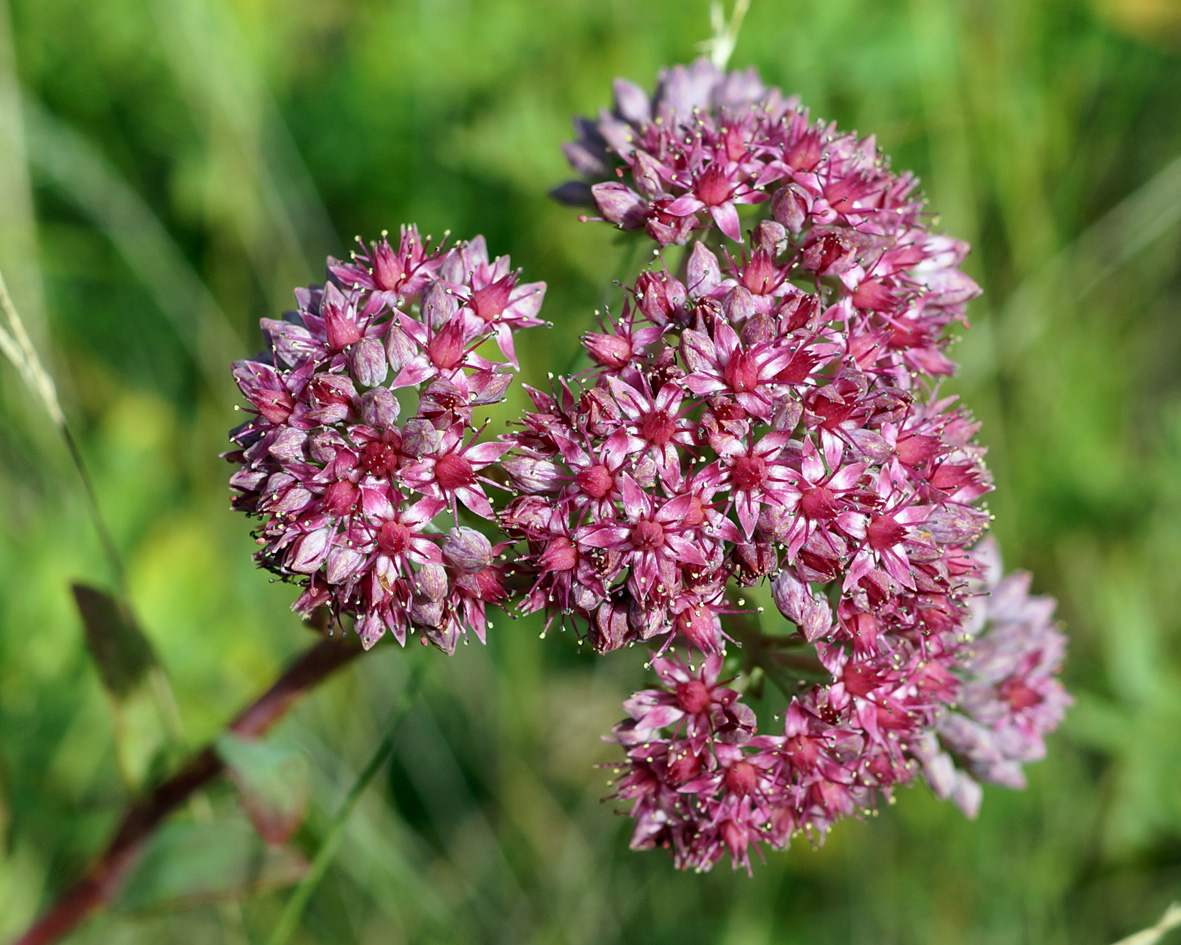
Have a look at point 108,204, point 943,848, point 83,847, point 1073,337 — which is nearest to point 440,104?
point 108,204

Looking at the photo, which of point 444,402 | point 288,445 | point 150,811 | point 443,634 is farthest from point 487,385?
point 150,811

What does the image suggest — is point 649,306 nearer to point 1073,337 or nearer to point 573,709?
point 573,709

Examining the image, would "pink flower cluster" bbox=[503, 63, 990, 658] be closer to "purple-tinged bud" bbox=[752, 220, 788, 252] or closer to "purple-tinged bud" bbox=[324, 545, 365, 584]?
"purple-tinged bud" bbox=[752, 220, 788, 252]

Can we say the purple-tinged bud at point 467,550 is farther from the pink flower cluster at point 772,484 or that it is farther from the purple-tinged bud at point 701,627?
the purple-tinged bud at point 701,627

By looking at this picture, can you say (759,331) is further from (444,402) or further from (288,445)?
(288,445)

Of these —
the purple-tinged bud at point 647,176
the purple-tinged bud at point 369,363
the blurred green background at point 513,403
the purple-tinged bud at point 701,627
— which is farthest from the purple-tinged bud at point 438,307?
the blurred green background at point 513,403

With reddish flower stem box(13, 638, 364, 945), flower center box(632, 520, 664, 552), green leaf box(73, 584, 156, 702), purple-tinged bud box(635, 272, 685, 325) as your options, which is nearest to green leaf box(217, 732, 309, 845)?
reddish flower stem box(13, 638, 364, 945)
